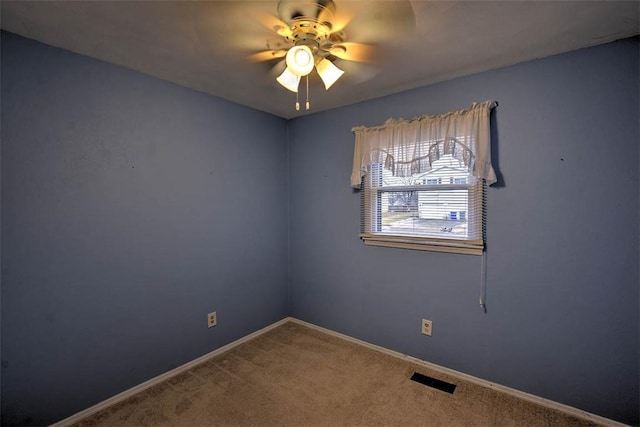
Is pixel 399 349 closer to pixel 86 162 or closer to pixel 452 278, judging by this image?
pixel 452 278

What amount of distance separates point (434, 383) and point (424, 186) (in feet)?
5.05

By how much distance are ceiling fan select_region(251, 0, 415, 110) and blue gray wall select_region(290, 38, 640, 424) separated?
955 millimetres

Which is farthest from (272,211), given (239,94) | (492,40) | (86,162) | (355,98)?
(492,40)

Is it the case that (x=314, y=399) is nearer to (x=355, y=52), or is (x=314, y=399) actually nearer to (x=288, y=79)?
(x=288, y=79)

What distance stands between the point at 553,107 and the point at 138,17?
257 centimetres

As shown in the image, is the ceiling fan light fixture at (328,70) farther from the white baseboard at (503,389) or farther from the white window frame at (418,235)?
the white baseboard at (503,389)

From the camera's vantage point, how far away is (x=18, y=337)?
1.70 m

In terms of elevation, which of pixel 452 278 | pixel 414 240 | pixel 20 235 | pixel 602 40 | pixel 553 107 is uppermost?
pixel 602 40

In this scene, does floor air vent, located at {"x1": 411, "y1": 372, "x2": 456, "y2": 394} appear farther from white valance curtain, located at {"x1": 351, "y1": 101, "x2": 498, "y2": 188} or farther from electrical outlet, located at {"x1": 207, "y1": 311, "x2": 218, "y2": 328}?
electrical outlet, located at {"x1": 207, "y1": 311, "x2": 218, "y2": 328}

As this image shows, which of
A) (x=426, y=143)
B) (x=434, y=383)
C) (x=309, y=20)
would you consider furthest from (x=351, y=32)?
(x=434, y=383)

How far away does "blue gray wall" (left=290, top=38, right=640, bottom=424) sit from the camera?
1.78m

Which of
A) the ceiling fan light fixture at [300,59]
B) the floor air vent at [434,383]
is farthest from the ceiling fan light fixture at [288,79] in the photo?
the floor air vent at [434,383]

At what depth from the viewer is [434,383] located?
2230 millimetres

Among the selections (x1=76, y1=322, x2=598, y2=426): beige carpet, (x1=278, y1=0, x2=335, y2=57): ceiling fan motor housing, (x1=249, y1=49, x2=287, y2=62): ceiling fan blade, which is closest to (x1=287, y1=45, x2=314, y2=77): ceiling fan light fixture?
(x1=278, y1=0, x2=335, y2=57): ceiling fan motor housing
